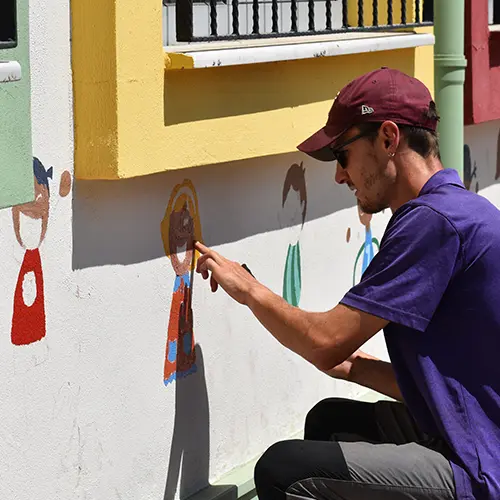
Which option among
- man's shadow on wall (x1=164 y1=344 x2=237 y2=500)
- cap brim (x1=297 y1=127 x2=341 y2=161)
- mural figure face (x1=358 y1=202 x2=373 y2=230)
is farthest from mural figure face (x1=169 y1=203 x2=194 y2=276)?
mural figure face (x1=358 y1=202 x2=373 y2=230)

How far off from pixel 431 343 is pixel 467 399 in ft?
0.57

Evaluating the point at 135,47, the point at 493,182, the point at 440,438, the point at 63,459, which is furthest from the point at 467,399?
the point at 493,182

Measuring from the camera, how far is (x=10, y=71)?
10.2 ft

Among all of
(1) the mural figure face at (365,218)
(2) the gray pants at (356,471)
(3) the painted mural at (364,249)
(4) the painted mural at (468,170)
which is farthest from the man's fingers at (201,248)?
(4) the painted mural at (468,170)

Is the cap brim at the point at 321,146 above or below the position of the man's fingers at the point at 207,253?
above

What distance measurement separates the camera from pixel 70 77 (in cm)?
354

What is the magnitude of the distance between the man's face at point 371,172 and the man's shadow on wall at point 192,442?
98cm

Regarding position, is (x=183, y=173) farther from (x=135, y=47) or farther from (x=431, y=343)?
(x=431, y=343)

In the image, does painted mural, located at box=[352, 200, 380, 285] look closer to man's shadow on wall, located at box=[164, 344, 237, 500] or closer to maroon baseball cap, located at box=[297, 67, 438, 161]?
man's shadow on wall, located at box=[164, 344, 237, 500]

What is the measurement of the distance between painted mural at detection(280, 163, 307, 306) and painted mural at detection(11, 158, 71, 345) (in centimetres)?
155

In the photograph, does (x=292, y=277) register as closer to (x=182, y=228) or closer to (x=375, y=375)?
(x=182, y=228)

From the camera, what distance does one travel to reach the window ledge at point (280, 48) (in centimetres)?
384

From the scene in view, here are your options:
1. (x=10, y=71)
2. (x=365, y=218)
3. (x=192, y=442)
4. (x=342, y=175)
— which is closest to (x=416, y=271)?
(x=342, y=175)

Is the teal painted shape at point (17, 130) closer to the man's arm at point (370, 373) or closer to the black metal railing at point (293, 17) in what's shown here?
the black metal railing at point (293, 17)
